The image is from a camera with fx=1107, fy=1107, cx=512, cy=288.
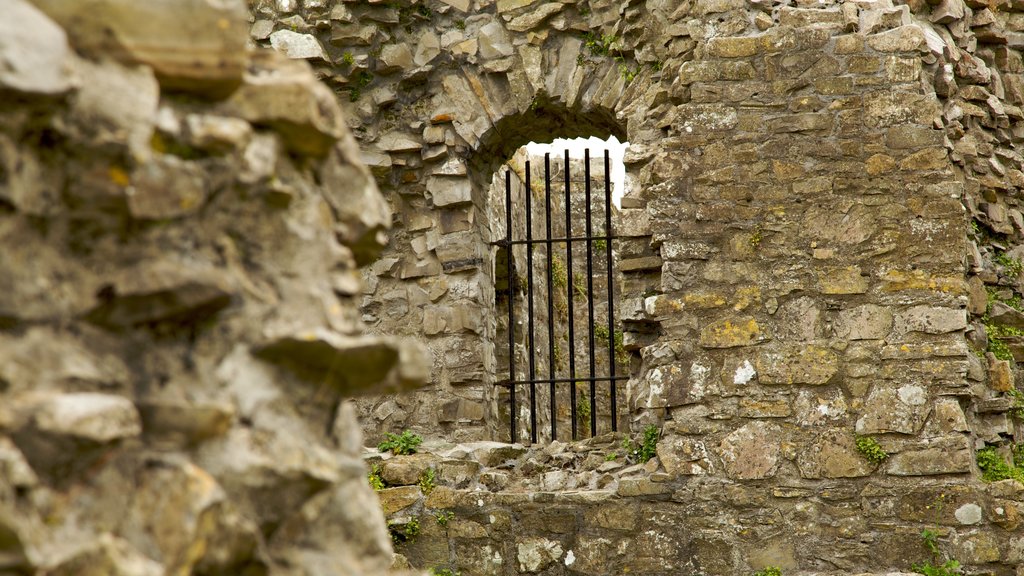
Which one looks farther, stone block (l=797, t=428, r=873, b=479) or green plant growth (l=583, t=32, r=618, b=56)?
green plant growth (l=583, t=32, r=618, b=56)

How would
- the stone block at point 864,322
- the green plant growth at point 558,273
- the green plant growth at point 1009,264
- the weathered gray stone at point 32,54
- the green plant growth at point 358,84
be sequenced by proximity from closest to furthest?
the weathered gray stone at point 32,54 < the stone block at point 864,322 < the green plant growth at point 1009,264 < the green plant growth at point 358,84 < the green plant growth at point 558,273

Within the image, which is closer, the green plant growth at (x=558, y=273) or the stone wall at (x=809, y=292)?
the stone wall at (x=809, y=292)

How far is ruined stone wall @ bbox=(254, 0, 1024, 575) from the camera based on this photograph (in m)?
5.18

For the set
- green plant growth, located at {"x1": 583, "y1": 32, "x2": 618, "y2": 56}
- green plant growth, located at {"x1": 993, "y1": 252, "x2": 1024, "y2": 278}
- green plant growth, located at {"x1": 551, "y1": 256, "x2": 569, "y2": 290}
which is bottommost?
green plant growth, located at {"x1": 993, "y1": 252, "x2": 1024, "y2": 278}

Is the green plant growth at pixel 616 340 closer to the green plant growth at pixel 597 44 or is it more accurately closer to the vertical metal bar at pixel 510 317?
the vertical metal bar at pixel 510 317

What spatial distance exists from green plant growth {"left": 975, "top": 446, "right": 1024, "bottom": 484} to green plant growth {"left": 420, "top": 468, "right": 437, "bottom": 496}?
269cm

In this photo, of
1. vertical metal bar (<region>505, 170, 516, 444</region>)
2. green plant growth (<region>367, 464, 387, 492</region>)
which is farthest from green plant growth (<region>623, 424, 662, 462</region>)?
green plant growth (<region>367, 464, 387, 492</region>)

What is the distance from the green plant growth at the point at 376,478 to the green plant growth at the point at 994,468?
9.73 feet

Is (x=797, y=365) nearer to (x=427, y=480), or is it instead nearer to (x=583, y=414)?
(x=427, y=480)

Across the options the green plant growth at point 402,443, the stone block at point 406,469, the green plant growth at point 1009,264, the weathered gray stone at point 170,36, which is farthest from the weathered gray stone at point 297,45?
the weathered gray stone at point 170,36

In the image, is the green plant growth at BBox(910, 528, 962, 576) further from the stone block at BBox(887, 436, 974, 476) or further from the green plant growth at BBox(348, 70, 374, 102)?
the green plant growth at BBox(348, 70, 374, 102)

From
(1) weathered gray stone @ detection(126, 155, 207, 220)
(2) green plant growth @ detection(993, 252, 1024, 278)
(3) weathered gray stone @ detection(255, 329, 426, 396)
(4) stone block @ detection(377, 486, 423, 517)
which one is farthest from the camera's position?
(2) green plant growth @ detection(993, 252, 1024, 278)

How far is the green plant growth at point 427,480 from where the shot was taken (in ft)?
19.1

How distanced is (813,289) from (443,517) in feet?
7.24
